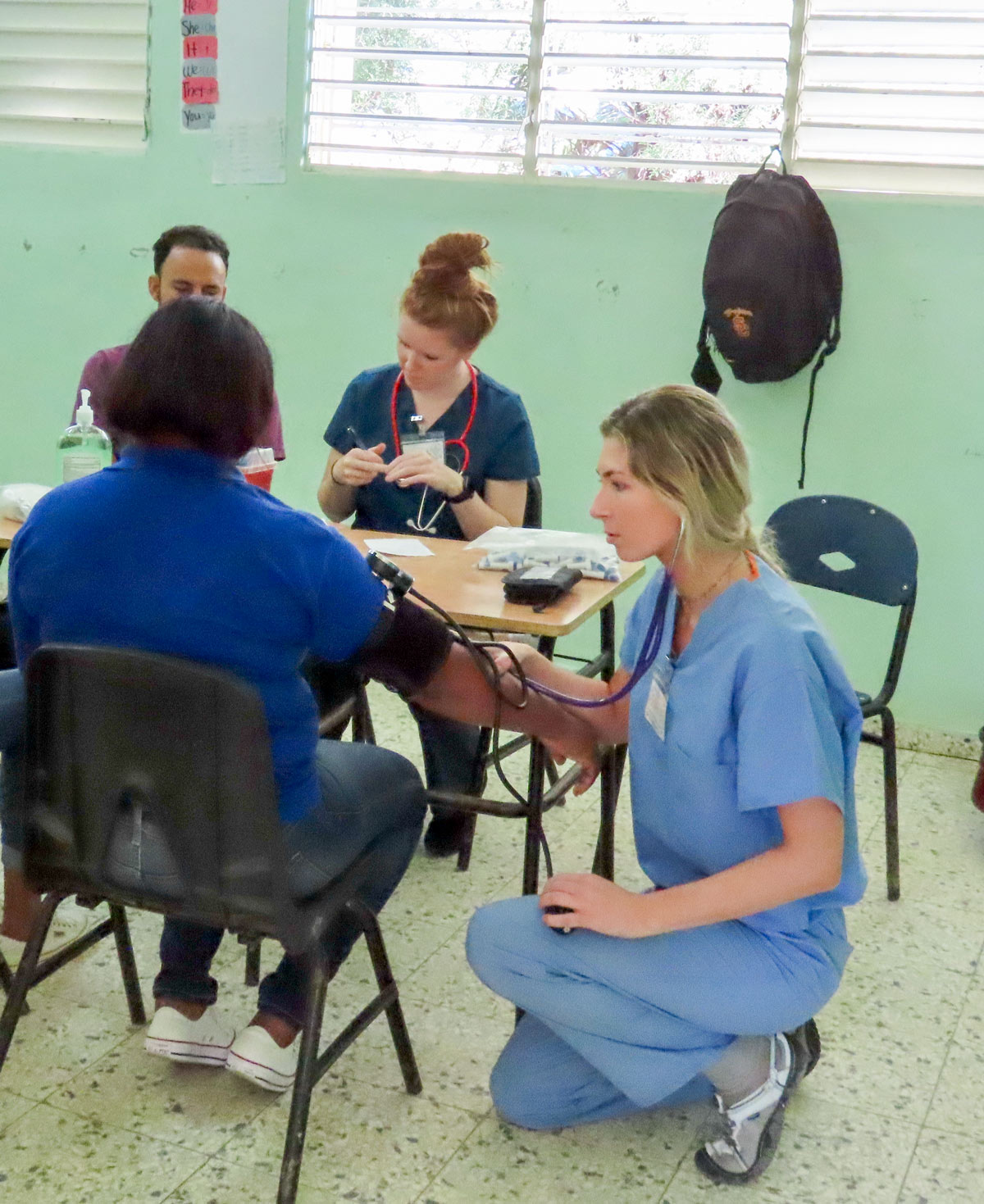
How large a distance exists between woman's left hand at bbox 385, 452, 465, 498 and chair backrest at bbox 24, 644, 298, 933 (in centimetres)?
108

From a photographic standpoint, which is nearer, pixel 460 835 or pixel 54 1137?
pixel 54 1137

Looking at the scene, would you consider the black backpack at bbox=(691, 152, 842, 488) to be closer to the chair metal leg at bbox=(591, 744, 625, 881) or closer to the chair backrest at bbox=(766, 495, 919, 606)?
the chair backrest at bbox=(766, 495, 919, 606)

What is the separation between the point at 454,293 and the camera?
8.37ft

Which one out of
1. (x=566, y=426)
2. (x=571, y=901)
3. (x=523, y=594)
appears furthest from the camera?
(x=566, y=426)

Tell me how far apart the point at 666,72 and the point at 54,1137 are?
2806 mm

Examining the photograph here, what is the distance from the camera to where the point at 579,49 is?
3350 mm

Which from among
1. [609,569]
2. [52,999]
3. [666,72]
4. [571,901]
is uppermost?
[666,72]

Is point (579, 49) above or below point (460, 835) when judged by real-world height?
above

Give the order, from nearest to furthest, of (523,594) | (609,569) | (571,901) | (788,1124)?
(571,901) → (788,1124) → (523,594) → (609,569)

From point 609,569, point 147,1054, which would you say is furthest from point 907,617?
point 147,1054

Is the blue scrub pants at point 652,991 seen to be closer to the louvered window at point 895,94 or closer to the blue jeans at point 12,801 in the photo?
the blue jeans at point 12,801

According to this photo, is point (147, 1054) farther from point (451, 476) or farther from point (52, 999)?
point (451, 476)

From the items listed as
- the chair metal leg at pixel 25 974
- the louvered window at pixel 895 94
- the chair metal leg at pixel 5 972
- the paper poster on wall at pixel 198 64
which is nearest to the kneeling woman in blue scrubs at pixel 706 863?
the chair metal leg at pixel 25 974

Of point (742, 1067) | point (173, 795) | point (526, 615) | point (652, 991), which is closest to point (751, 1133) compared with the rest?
point (742, 1067)
